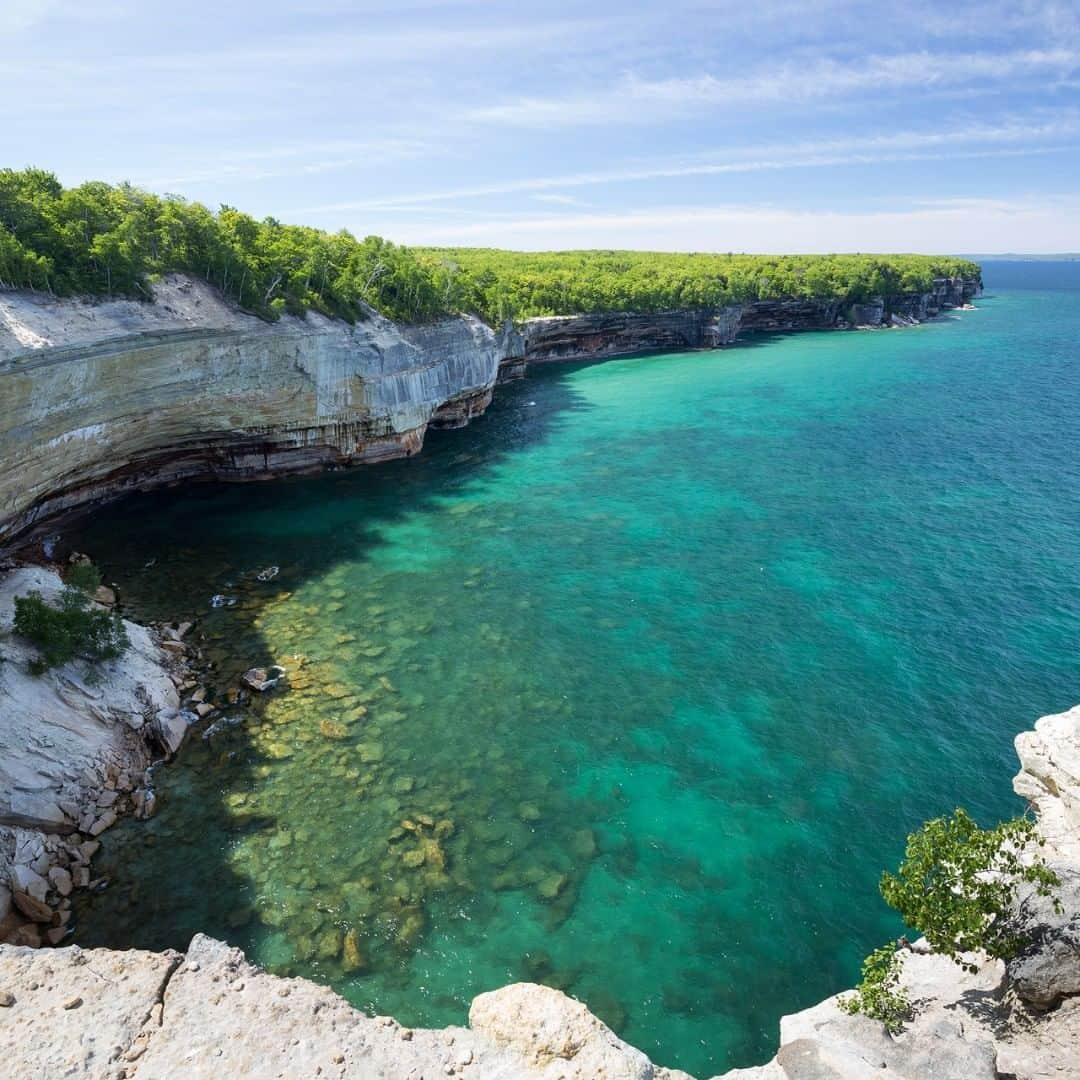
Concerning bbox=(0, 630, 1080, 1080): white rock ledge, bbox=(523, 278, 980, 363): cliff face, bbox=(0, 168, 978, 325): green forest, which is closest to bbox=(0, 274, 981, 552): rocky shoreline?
bbox=(0, 168, 978, 325): green forest

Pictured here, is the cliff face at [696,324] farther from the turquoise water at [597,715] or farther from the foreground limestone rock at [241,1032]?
the foreground limestone rock at [241,1032]

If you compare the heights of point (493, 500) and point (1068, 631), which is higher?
point (493, 500)

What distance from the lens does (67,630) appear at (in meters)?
24.5

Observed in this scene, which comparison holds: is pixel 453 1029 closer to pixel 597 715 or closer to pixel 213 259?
pixel 597 715

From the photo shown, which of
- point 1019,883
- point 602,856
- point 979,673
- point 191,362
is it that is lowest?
point 602,856

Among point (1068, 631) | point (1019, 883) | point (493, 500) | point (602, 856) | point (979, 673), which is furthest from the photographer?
point (493, 500)

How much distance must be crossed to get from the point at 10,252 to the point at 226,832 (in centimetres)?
2565

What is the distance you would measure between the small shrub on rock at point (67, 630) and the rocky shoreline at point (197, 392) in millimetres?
7141

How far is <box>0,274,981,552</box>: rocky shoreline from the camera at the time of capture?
29.3m

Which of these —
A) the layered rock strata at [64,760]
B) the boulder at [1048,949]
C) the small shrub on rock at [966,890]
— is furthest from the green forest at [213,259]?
the boulder at [1048,949]

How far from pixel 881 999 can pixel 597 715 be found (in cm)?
1365

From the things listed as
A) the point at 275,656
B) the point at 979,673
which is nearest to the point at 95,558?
the point at 275,656

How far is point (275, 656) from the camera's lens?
94.0ft

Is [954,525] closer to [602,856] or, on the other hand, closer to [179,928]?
[602,856]
